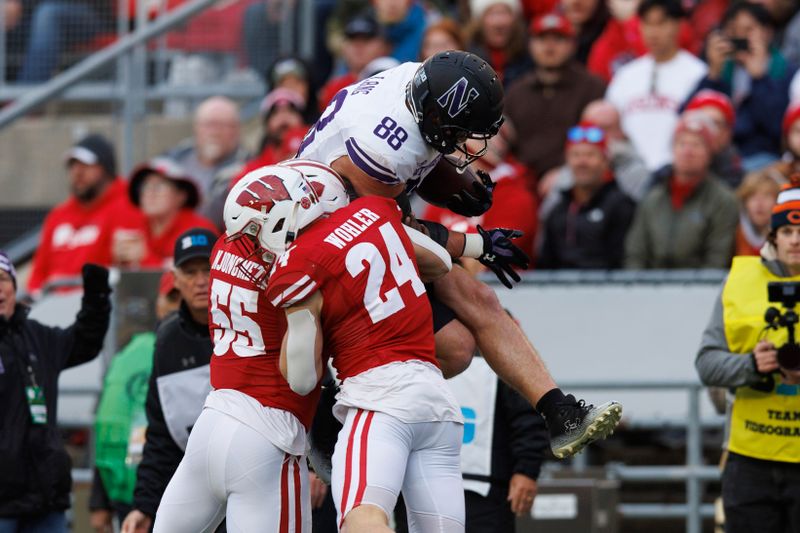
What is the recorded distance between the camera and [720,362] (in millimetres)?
7426

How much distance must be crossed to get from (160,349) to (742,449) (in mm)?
2603

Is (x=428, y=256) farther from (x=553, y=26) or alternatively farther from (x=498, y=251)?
(x=553, y=26)

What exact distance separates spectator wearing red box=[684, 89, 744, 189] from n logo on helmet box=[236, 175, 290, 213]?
17.0 ft

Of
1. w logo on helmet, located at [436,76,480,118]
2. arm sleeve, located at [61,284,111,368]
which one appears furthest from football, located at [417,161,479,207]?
arm sleeve, located at [61,284,111,368]

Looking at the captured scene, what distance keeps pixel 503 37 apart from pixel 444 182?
18.4ft

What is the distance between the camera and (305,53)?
43.9ft

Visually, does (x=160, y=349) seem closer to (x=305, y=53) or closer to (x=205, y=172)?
(x=205, y=172)

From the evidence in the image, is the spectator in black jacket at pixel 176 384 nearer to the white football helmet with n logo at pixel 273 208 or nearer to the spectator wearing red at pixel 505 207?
the white football helmet with n logo at pixel 273 208

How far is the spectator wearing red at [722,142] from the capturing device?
10.7m

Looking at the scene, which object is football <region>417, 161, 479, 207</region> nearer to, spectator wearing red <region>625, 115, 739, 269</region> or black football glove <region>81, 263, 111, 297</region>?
black football glove <region>81, 263, 111, 297</region>

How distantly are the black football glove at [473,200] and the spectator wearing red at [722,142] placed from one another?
13.5 feet

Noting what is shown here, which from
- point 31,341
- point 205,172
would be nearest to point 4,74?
point 205,172

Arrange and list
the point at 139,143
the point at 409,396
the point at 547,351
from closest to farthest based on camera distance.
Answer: the point at 409,396 → the point at 547,351 → the point at 139,143

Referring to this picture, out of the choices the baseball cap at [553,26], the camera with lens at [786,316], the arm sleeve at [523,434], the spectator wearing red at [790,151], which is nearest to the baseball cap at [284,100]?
the baseball cap at [553,26]
